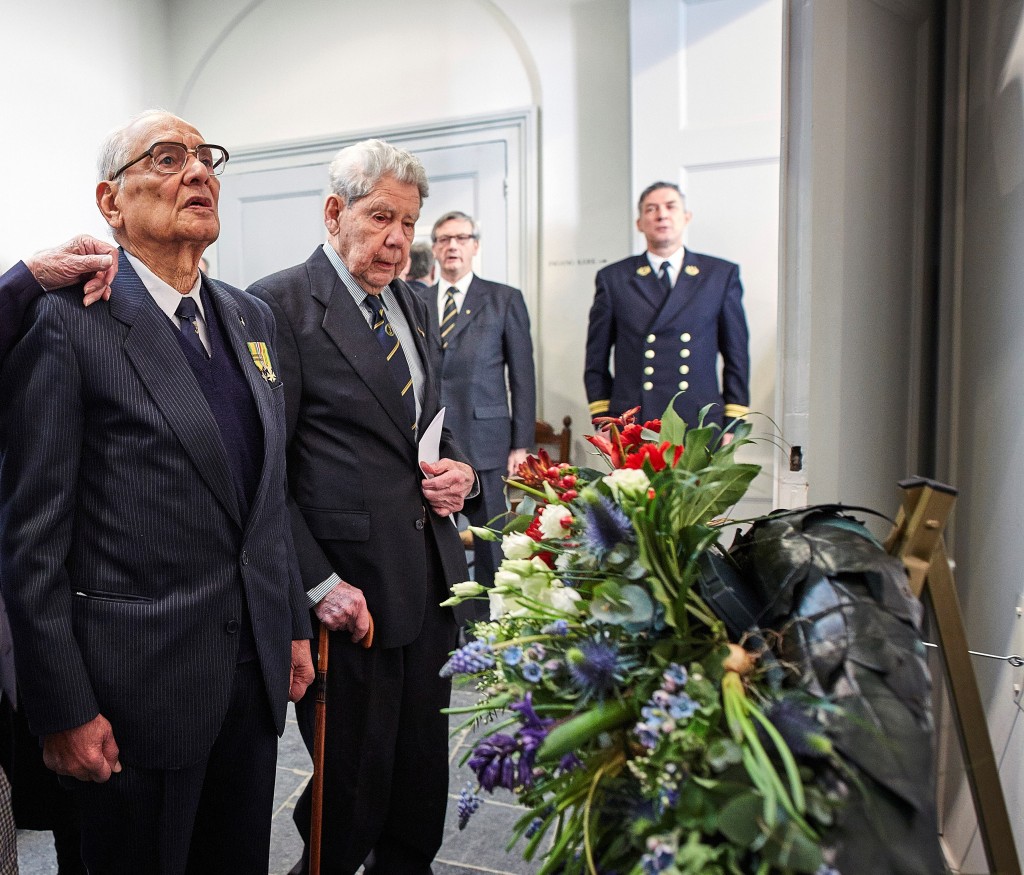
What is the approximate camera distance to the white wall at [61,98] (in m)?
4.35

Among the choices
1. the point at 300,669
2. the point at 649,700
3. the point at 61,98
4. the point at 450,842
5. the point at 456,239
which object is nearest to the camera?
the point at 649,700

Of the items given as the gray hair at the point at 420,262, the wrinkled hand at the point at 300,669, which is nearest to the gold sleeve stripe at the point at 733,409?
the gray hair at the point at 420,262

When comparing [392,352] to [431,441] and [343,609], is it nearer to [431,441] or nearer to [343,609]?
[431,441]

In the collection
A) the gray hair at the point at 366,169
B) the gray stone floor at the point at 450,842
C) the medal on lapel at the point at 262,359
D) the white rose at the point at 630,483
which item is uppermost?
the gray hair at the point at 366,169

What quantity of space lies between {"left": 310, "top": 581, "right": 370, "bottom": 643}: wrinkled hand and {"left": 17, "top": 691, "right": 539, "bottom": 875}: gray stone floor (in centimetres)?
53

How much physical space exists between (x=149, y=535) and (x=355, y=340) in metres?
0.61

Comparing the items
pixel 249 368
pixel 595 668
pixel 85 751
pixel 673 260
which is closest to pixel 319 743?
pixel 85 751

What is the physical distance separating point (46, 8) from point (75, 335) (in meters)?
4.27

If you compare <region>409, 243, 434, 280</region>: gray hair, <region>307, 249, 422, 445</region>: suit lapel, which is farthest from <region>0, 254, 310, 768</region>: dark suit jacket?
<region>409, 243, 434, 280</region>: gray hair

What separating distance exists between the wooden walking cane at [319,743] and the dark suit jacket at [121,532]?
0.36 metres

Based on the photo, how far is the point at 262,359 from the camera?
1517mm

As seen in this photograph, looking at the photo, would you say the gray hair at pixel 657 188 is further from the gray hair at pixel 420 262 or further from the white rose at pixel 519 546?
the white rose at pixel 519 546

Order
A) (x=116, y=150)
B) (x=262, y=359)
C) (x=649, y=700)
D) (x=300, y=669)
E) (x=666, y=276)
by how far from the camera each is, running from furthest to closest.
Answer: (x=666, y=276) → (x=300, y=669) → (x=262, y=359) → (x=116, y=150) → (x=649, y=700)

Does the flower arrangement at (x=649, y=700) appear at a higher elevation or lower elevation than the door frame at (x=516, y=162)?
lower
